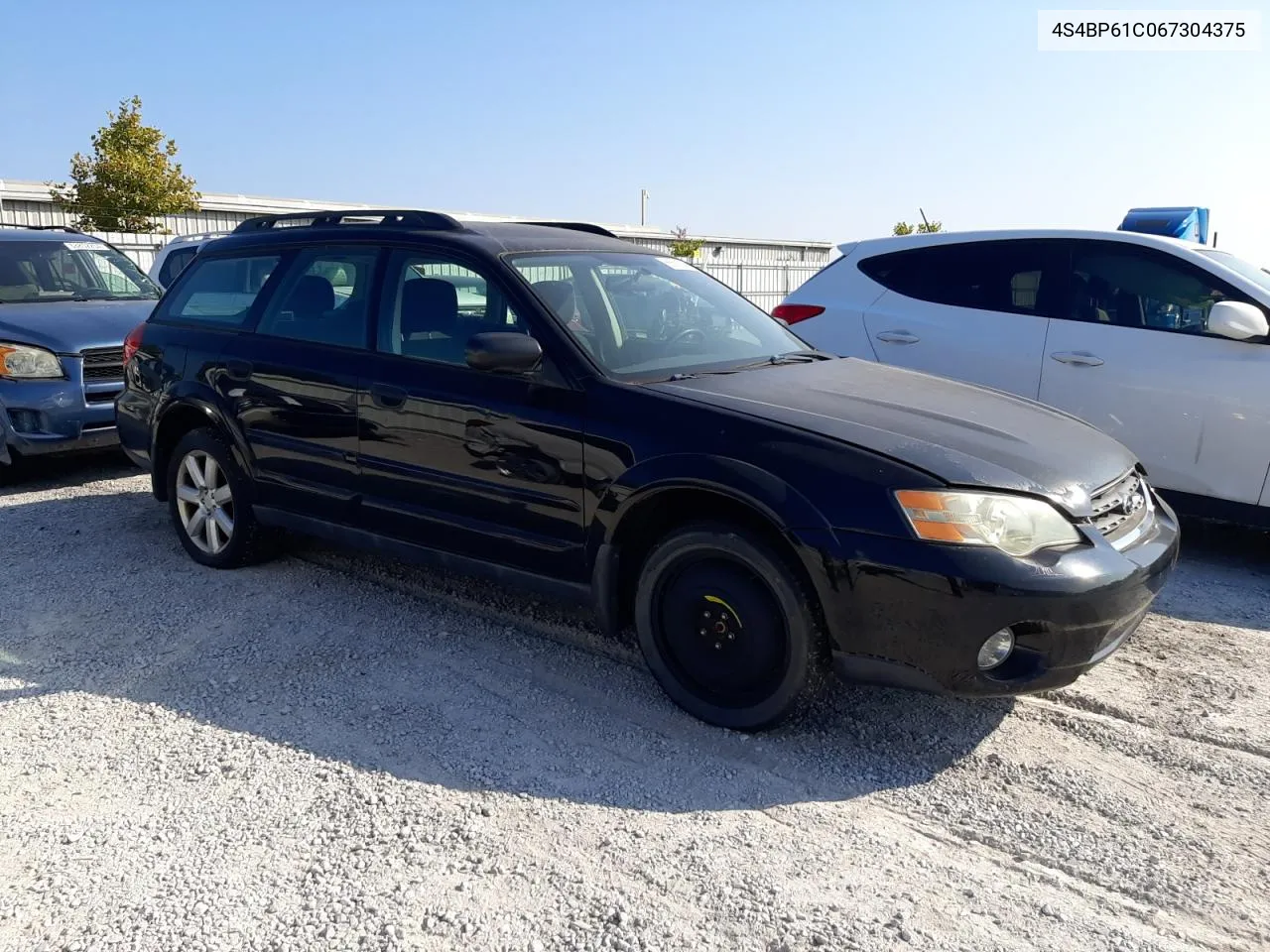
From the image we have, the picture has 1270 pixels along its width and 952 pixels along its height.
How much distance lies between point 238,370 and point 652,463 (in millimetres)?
2541

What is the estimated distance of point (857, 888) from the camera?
2662 millimetres

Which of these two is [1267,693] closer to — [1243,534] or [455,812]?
[1243,534]

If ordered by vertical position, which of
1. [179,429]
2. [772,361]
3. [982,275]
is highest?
[982,275]

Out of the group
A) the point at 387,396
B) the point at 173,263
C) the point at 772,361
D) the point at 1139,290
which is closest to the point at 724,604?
the point at 772,361

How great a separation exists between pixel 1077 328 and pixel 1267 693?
251 cm

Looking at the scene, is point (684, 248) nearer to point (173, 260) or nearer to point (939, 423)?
point (173, 260)

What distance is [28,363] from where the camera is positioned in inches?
276

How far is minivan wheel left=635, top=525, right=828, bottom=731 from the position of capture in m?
3.27

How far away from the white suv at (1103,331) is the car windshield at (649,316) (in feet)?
5.78

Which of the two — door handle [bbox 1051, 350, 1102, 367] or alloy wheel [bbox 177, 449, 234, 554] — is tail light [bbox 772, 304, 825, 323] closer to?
door handle [bbox 1051, 350, 1102, 367]

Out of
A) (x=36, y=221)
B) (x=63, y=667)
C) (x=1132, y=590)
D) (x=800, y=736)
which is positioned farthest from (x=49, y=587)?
(x=36, y=221)

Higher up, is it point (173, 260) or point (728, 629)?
point (173, 260)

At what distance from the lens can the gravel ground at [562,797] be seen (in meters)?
2.54

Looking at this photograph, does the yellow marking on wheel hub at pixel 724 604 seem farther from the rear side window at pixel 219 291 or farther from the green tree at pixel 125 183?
the green tree at pixel 125 183
